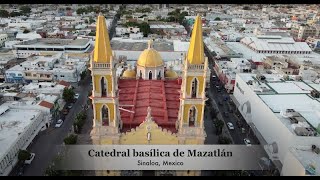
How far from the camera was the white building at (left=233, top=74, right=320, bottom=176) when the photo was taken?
94.2 ft

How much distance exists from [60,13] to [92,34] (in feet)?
172

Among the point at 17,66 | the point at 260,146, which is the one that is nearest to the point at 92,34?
the point at 17,66

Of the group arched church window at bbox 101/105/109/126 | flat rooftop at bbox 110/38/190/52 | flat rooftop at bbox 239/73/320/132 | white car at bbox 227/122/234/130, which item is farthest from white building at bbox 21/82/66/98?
flat rooftop at bbox 239/73/320/132

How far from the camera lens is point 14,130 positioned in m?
34.4

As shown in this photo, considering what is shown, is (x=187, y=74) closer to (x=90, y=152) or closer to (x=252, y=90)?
(x=90, y=152)

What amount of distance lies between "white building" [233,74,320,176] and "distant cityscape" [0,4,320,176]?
120 millimetres

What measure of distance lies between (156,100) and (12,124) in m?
17.4

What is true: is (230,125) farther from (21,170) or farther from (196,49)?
(21,170)

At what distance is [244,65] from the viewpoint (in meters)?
56.2

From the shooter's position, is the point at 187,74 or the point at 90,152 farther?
the point at 90,152

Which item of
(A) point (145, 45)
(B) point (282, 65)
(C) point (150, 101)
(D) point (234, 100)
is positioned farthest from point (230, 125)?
(A) point (145, 45)

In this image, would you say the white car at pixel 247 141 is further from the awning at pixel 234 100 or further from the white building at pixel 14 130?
the white building at pixel 14 130

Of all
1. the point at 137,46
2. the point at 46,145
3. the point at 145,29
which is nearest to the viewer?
the point at 46,145

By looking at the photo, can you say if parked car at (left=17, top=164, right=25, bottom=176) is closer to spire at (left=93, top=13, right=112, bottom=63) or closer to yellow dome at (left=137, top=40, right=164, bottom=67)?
spire at (left=93, top=13, right=112, bottom=63)
